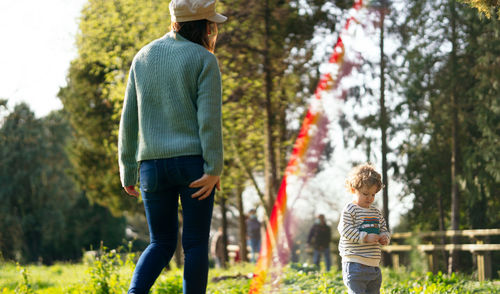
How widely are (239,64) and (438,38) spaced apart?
5.28 meters

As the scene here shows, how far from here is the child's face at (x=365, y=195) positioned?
411 centimetres

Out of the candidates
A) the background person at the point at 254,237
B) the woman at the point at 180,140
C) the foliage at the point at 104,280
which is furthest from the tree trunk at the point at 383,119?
the woman at the point at 180,140

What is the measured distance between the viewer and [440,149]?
15.4m

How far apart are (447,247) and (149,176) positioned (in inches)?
420

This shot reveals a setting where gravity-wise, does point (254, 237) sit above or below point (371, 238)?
below

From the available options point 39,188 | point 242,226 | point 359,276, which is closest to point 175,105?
point 359,276

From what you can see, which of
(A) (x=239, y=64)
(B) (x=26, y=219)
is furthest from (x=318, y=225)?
(B) (x=26, y=219)

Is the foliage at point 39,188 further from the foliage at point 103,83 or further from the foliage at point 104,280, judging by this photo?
the foliage at point 104,280

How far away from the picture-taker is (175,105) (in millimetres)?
3223

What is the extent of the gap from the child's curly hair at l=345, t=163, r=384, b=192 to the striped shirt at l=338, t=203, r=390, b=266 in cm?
15

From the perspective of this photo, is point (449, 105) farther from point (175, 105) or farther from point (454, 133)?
point (175, 105)

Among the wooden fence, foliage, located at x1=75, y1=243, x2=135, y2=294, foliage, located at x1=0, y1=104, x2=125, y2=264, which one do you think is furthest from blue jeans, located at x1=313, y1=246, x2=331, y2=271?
foliage, located at x1=0, y1=104, x2=125, y2=264

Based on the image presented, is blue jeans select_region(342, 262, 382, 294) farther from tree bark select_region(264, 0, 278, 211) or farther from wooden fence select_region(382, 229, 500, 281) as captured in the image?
tree bark select_region(264, 0, 278, 211)

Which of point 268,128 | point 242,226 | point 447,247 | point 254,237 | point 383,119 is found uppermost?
point 383,119
